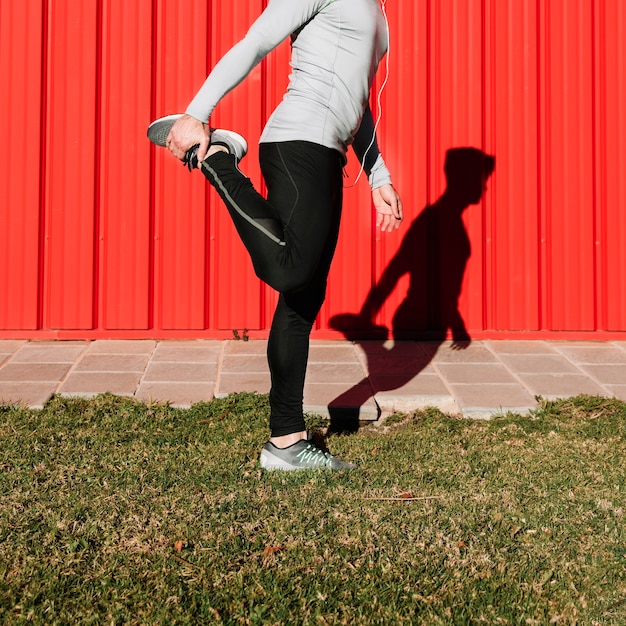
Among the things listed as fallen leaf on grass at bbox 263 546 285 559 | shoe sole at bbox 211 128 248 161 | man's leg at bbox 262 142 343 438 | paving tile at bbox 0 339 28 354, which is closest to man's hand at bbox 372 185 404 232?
man's leg at bbox 262 142 343 438

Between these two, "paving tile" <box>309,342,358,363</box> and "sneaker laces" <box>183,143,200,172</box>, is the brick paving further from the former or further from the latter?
"sneaker laces" <box>183,143,200,172</box>

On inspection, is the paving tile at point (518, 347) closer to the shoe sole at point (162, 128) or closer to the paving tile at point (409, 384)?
the paving tile at point (409, 384)

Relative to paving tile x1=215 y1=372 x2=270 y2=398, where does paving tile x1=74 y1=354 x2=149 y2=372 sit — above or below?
above

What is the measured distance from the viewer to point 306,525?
2705 millimetres

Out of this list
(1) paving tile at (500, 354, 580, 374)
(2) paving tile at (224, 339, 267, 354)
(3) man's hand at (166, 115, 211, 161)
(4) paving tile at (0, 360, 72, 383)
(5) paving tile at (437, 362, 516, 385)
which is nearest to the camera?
(3) man's hand at (166, 115, 211, 161)

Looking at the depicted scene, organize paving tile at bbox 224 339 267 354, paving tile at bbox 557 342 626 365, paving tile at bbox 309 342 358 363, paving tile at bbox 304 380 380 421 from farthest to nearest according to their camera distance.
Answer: paving tile at bbox 224 339 267 354 < paving tile at bbox 557 342 626 365 < paving tile at bbox 309 342 358 363 < paving tile at bbox 304 380 380 421

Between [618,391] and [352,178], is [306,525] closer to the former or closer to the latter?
[618,391]

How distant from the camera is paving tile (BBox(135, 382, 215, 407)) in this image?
4164 mm

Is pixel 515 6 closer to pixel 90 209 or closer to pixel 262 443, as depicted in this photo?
pixel 90 209

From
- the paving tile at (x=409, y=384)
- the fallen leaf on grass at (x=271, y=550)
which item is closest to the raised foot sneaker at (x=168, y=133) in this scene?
the fallen leaf on grass at (x=271, y=550)

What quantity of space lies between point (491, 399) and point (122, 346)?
2.28 metres

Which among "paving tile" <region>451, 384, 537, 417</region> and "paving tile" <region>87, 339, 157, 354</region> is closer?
"paving tile" <region>451, 384, 537, 417</region>

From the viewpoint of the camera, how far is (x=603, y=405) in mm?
4133

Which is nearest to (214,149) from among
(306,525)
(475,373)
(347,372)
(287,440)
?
(287,440)
